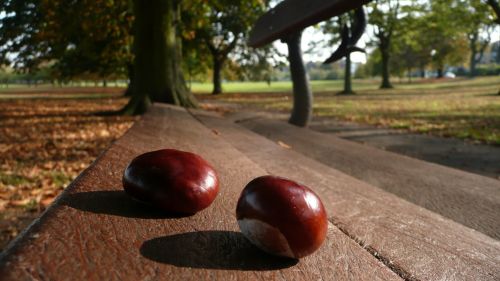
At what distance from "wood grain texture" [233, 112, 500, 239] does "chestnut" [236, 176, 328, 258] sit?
1.20 meters

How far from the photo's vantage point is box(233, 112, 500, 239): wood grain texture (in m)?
1.99

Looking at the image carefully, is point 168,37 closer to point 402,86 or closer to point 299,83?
point 299,83

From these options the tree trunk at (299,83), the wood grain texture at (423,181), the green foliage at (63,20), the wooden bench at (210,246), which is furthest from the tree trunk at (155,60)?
the wooden bench at (210,246)

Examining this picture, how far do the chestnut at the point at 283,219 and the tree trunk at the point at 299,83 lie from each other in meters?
4.36

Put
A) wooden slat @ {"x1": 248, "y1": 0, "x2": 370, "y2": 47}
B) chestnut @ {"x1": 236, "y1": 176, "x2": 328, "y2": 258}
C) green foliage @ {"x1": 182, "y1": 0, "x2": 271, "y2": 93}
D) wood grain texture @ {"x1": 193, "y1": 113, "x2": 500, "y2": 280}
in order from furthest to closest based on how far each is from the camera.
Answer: green foliage @ {"x1": 182, "y1": 0, "x2": 271, "y2": 93}, wooden slat @ {"x1": 248, "y1": 0, "x2": 370, "y2": 47}, wood grain texture @ {"x1": 193, "y1": 113, "x2": 500, "y2": 280}, chestnut @ {"x1": 236, "y1": 176, "x2": 328, "y2": 258}

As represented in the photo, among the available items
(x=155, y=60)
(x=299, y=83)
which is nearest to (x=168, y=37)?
(x=155, y=60)

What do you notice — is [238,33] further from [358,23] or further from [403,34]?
[358,23]

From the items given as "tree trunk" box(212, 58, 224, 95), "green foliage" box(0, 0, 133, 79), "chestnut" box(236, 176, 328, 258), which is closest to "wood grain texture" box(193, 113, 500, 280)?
"chestnut" box(236, 176, 328, 258)

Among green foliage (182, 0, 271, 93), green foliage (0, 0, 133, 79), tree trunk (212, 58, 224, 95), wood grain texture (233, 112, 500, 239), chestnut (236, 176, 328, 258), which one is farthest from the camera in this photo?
tree trunk (212, 58, 224, 95)

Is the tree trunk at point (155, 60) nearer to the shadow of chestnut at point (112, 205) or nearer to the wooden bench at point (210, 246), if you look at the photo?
the wooden bench at point (210, 246)

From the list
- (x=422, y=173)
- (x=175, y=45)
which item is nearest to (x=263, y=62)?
(x=175, y=45)

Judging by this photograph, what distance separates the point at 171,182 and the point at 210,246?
A: 0.24m

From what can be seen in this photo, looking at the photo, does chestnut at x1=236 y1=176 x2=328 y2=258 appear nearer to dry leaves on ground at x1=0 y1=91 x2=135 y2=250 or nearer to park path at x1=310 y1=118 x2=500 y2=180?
dry leaves on ground at x1=0 y1=91 x2=135 y2=250

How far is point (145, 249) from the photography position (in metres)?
0.81
